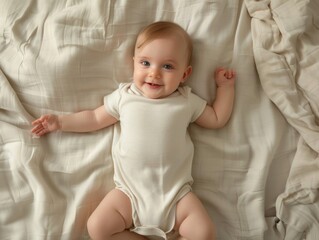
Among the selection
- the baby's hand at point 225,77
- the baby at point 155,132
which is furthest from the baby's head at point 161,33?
the baby's hand at point 225,77

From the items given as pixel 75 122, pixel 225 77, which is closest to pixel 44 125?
pixel 75 122

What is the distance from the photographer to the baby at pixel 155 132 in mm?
1073

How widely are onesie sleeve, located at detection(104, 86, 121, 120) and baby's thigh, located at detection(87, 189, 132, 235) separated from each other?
23cm

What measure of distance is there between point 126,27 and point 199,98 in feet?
1.04

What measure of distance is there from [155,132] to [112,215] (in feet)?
0.85

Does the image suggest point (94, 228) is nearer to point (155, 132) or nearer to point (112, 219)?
point (112, 219)

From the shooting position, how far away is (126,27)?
123 centimetres

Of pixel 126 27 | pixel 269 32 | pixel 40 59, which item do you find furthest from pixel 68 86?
pixel 269 32

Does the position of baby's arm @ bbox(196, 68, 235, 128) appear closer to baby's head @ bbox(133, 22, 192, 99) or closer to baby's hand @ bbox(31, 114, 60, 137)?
baby's head @ bbox(133, 22, 192, 99)

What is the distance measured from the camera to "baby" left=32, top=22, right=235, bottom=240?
3.52 feet

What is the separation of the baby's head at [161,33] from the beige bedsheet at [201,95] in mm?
42

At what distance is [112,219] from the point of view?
1.06 metres

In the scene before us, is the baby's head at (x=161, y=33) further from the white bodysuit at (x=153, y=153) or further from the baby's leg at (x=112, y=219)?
Result: the baby's leg at (x=112, y=219)

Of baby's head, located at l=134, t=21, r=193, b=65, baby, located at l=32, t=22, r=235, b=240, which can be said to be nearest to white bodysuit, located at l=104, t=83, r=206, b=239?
baby, located at l=32, t=22, r=235, b=240
